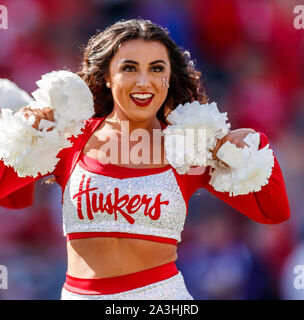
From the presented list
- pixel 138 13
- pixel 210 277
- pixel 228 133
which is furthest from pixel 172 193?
pixel 138 13

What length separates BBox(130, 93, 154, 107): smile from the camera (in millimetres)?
2139

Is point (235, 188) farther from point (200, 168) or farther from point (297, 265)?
point (297, 265)

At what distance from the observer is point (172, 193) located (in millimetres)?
2121

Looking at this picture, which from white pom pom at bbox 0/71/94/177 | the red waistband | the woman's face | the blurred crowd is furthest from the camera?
the blurred crowd

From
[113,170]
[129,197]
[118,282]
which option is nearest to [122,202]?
[129,197]

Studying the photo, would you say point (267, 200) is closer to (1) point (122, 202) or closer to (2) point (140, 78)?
(1) point (122, 202)

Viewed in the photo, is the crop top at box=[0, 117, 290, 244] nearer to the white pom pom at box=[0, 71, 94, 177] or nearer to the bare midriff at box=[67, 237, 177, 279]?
the bare midriff at box=[67, 237, 177, 279]

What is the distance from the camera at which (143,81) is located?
82.7 inches

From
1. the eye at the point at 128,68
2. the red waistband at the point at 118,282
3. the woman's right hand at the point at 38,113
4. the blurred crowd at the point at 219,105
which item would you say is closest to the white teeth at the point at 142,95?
the eye at the point at 128,68

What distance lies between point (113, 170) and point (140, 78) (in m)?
0.35

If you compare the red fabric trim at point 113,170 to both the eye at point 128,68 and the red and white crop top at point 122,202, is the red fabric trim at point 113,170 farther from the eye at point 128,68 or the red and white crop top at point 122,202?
the eye at point 128,68

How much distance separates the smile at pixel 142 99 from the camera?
2.14m

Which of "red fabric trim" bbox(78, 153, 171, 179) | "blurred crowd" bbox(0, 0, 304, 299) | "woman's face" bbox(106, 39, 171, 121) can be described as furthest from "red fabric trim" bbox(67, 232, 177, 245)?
"blurred crowd" bbox(0, 0, 304, 299)

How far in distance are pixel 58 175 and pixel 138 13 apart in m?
2.13
